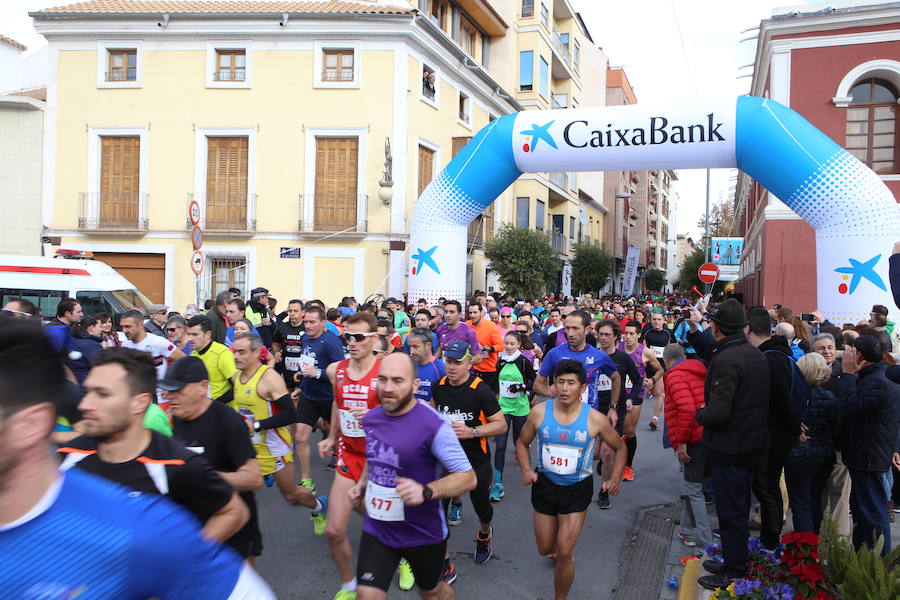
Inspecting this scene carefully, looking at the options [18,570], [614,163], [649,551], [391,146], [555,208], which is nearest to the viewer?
[18,570]

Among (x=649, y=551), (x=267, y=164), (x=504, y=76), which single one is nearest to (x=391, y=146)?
(x=267, y=164)

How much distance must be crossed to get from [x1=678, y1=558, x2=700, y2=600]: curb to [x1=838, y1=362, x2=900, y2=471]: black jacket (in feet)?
4.69

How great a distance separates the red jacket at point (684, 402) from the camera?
5602 mm

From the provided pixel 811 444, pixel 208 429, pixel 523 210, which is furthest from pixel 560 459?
pixel 523 210

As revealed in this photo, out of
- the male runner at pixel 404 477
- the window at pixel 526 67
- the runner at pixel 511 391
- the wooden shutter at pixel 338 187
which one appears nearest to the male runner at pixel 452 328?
the runner at pixel 511 391

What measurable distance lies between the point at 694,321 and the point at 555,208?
29.4 metres

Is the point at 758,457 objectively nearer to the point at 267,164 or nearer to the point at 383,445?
the point at 383,445

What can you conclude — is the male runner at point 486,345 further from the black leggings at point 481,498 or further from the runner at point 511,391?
the black leggings at point 481,498

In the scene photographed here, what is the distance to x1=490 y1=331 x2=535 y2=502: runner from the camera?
7075 millimetres

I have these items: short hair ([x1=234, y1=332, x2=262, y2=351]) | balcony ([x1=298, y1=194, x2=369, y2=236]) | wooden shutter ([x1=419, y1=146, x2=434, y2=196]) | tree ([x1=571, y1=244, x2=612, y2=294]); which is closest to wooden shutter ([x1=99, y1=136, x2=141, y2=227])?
balcony ([x1=298, y1=194, x2=369, y2=236])

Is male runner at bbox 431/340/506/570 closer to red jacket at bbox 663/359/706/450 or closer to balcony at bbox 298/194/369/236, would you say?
red jacket at bbox 663/359/706/450

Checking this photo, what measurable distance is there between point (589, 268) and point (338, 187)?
21199 millimetres

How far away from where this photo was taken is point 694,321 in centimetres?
945

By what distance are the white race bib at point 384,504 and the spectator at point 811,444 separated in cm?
328
